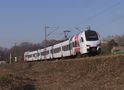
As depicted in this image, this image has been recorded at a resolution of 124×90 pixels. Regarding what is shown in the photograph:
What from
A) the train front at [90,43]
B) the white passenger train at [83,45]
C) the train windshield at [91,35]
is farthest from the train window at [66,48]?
the train windshield at [91,35]

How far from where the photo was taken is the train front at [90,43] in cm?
4081

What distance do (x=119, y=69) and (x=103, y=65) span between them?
226 centimetres

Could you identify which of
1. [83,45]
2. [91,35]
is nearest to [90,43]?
[83,45]

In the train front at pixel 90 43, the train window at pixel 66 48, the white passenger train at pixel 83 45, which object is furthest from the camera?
the train window at pixel 66 48

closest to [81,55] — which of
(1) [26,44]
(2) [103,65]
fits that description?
(2) [103,65]

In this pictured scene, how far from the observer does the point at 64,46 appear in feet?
178

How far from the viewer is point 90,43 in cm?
4119

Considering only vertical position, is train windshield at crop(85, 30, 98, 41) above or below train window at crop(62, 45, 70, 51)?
above

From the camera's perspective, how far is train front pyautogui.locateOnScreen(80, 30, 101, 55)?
40.8 m

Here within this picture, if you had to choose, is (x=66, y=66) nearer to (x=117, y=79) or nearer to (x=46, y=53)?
(x=117, y=79)

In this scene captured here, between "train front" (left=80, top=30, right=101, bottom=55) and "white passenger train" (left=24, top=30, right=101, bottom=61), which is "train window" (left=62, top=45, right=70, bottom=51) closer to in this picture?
"white passenger train" (left=24, top=30, right=101, bottom=61)

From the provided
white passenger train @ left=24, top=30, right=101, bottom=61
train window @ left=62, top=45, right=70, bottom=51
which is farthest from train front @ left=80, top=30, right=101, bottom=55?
train window @ left=62, top=45, right=70, bottom=51

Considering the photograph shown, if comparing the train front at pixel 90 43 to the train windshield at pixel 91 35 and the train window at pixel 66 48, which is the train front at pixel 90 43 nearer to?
the train windshield at pixel 91 35

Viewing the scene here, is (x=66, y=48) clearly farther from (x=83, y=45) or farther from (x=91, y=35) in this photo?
(x=83, y=45)
